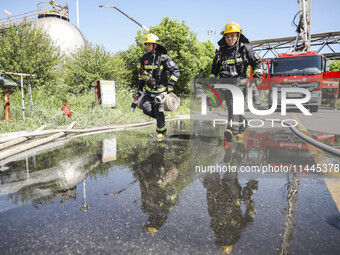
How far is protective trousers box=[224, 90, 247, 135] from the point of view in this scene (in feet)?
17.6

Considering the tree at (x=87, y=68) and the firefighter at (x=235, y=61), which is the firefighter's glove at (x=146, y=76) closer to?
the firefighter at (x=235, y=61)

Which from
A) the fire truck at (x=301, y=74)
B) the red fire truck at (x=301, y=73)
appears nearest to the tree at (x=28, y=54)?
the fire truck at (x=301, y=74)

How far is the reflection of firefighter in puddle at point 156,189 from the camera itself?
2180 millimetres

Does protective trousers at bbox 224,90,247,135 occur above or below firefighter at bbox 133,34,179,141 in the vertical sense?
below

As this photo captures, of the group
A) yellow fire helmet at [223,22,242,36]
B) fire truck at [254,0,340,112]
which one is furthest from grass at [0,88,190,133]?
fire truck at [254,0,340,112]

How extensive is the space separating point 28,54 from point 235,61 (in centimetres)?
1198

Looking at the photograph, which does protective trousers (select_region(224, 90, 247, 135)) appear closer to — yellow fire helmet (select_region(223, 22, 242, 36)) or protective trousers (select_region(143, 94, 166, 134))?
yellow fire helmet (select_region(223, 22, 242, 36))

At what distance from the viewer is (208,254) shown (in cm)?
168

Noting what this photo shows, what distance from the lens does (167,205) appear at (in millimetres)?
2438

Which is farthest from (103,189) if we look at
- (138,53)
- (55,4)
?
(55,4)

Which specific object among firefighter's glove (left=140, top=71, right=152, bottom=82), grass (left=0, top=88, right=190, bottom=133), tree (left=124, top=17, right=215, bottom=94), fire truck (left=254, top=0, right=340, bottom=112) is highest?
tree (left=124, top=17, right=215, bottom=94)

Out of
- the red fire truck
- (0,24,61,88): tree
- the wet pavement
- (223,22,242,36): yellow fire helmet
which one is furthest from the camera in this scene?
the red fire truck

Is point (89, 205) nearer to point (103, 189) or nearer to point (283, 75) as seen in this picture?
point (103, 189)

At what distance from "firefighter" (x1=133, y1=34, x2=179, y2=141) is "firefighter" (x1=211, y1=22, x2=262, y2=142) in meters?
1.08
